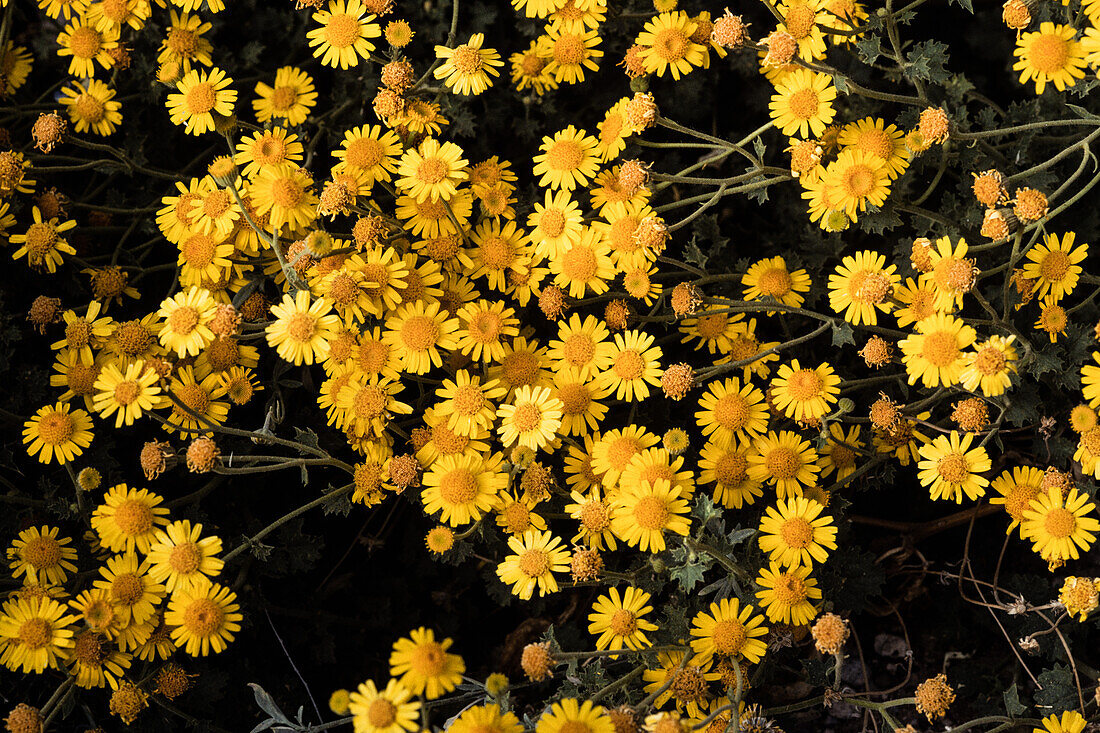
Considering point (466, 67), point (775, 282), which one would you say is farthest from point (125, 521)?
point (775, 282)

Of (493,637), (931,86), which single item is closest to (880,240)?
(931,86)

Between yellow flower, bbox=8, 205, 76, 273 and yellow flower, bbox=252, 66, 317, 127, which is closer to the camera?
yellow flower, bbox=8, 205, 76, 273

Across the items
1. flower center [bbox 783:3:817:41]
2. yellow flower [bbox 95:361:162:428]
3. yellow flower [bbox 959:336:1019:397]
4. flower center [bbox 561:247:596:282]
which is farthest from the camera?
flower center [bbox 561:247:596:282]

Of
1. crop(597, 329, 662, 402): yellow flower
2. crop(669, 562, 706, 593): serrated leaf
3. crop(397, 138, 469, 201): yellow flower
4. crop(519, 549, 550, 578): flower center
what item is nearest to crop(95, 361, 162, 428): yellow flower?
crop(397, 138, 469, 201): yellow flower

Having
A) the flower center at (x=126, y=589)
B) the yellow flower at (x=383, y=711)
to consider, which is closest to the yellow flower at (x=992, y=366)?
the yellow flower at (x=383, y=711)

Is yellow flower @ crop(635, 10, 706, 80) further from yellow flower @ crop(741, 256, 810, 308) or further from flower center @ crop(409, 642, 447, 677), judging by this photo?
flower center @ crop(409, 642, 447, 677)
